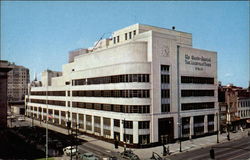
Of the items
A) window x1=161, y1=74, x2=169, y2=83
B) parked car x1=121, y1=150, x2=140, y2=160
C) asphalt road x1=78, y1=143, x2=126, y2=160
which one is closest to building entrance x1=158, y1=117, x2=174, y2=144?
window x1=161, y1=74, x2=169, y2=83

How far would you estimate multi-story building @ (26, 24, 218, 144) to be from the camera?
4850cm

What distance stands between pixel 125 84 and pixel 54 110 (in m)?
47.4

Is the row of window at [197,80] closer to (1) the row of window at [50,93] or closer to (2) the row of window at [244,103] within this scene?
(2) the row of window at [244,103]

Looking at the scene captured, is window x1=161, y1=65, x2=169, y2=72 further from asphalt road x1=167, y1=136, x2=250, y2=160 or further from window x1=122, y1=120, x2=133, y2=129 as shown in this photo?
asphalt road x1=167, y1=136, x2=250, y2=160

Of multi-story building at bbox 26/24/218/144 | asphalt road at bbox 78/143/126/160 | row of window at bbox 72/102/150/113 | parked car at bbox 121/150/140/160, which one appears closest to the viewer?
parked car at bbox 121/150/140/160

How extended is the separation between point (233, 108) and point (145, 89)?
4071 centimetres

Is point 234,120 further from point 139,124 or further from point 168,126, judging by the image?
point 139,124

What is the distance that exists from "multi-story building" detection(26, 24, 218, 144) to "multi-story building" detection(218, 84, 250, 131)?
254 inches

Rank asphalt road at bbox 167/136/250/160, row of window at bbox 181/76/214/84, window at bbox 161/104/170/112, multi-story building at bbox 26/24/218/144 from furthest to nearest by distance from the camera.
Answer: row of window at bbox 181/76/214/84 < window at bbox 161/104/170/112 < multi-story building at bbox 26/24/218/144 < asphalt road at bbox 167/136/250/160

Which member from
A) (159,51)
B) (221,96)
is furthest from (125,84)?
(221,96)

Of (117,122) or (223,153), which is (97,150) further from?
(223,153)

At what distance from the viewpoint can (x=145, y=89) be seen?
159 feet

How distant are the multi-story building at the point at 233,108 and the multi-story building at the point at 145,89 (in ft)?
21.2

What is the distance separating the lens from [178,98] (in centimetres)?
5541
